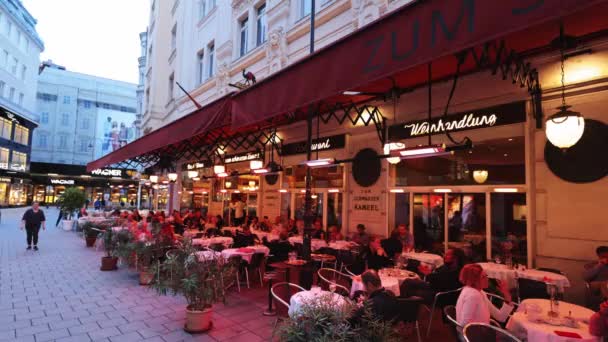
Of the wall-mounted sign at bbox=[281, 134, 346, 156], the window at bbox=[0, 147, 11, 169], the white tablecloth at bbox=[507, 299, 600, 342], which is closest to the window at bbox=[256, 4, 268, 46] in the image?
the wall-mounted sign at bbox=[281, 134, 346, 156]

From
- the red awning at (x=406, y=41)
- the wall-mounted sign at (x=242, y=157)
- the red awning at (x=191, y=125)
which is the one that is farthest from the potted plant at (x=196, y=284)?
the wall-mounted sign at (x=242, y=157)

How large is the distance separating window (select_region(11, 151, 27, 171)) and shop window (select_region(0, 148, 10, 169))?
4.50 feet

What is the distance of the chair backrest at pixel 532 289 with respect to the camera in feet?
17.3

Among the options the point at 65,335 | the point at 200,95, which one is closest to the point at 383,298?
the point at 65,335

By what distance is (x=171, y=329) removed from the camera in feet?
17.0

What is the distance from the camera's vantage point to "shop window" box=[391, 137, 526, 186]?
289 inches

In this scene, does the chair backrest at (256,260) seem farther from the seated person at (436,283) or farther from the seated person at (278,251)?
the seated person at (436,283)

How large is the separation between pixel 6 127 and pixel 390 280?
1835 inches

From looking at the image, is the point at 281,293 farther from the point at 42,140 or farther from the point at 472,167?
the point at 42,140

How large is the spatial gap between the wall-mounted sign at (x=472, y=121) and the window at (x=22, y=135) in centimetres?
4637

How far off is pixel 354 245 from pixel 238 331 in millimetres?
4598

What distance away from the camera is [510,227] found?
7.38 metres

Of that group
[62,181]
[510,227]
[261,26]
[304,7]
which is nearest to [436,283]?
[510,227]

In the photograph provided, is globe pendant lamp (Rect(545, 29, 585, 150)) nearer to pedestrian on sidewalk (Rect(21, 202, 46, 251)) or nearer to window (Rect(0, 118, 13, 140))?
pedestrian on sidewalk (Rect(21, 202, 46, 251))
